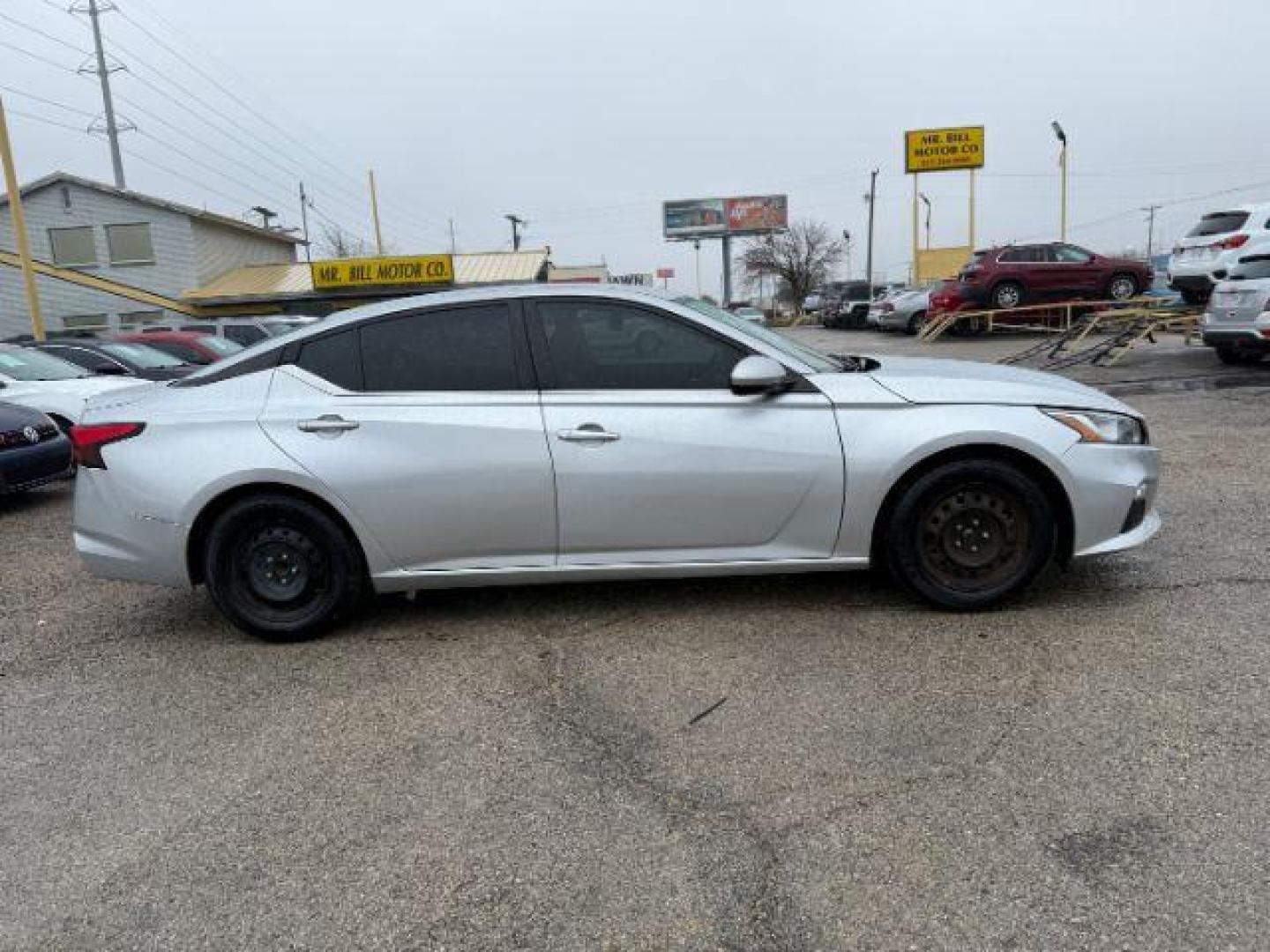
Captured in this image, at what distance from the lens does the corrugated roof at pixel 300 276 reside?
33562 millimetres

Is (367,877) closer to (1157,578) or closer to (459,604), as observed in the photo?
(459,604)

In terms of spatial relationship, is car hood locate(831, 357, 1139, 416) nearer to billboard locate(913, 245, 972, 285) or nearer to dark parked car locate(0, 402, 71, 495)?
dark parked car locate(0, 402, 71, 495)

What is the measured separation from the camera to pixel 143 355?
12.9 metres

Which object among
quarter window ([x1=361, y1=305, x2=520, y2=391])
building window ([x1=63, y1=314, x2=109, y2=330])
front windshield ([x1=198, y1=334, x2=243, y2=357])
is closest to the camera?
quarter window ([x1=361, y1=305, x2=520, y2=391])

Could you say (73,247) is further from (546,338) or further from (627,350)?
(627,350)

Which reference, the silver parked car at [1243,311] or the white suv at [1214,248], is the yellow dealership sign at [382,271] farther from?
the silver parked car at [1243,311]

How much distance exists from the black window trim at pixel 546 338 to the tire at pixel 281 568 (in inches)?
45.6

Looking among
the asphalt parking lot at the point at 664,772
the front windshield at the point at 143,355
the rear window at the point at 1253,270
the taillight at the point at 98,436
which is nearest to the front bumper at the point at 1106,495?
the asphalt parking lot at the point at 664,772

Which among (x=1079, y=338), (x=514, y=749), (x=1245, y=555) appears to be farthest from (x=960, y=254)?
(x=514, y=749)

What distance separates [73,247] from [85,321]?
2.76 m

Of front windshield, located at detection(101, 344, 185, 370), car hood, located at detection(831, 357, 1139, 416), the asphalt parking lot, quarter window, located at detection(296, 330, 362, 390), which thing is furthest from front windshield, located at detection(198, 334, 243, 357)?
car hood, located at detection(831, 357, 1139, 416)

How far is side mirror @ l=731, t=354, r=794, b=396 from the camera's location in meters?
3.87

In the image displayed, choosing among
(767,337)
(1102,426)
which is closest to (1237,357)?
(1102,426)

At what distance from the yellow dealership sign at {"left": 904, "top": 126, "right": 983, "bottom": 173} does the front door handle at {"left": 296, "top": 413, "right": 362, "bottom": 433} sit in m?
38.6
